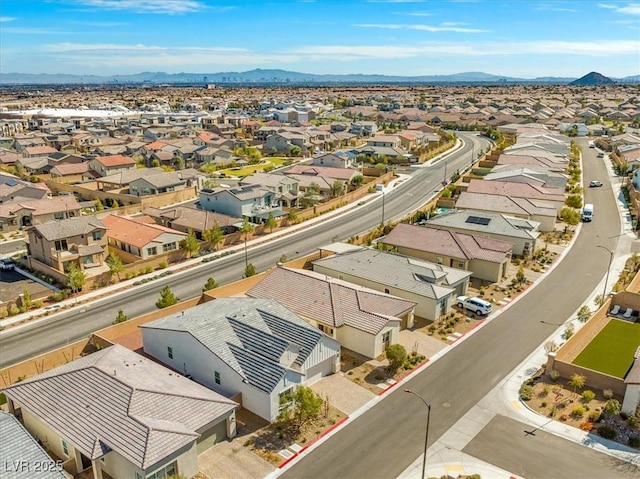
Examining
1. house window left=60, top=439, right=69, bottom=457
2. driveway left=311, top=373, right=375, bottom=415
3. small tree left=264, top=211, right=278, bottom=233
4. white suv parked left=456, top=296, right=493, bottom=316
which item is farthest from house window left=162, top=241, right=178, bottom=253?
house window left=60, top=439, right=69, bottom=457

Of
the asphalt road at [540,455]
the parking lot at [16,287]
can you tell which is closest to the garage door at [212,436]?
the asphalt road at [540,455]

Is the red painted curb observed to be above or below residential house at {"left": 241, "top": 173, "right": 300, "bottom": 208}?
below

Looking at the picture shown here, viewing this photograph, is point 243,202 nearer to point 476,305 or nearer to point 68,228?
point 68,228

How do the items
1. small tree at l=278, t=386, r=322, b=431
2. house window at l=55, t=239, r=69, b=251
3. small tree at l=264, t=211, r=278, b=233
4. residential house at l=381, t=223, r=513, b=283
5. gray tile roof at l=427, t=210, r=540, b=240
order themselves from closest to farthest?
small tree at l=278, t=386, r=322, b=431 < residential house at l=381, t=223, r=513, b=283 < house window at l=55, t=239, r=69, b=251 < gray tile roof at l=427, t=210, r=540, b=240 < small tree at l=264, t=211, r=278, b=233

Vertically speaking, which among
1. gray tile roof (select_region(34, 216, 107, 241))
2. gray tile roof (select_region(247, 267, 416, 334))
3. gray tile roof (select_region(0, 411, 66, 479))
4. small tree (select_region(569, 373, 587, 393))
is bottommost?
small tree (select_region(569, 373, 587, 393))

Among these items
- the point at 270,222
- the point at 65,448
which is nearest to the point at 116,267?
the point at 270,222

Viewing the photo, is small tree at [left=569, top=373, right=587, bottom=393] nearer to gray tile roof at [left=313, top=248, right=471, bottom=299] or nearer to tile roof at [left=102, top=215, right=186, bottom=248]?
gray tile roof at [left=313, top=248, right=471, bottom=299]
